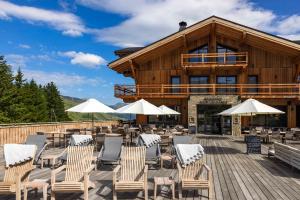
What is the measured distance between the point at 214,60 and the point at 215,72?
1.06 meters

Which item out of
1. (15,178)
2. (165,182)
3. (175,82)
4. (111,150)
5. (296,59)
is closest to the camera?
(15,178)

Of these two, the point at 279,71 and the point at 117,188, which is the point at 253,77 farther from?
the point at 117,188

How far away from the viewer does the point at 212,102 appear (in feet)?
79.1

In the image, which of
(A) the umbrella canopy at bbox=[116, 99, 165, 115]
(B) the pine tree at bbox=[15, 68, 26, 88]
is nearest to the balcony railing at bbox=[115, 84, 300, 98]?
(A) the umbrella canopy at bbox=[116, 99, 165, 115]

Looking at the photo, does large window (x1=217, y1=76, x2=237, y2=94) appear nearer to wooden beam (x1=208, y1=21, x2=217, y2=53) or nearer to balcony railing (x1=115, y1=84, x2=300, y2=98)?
balcony railing (x1=115, y1=84, x2=300, y2=98)

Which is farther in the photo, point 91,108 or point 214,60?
point 214,60

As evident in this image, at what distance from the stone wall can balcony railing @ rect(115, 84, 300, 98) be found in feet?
1.94

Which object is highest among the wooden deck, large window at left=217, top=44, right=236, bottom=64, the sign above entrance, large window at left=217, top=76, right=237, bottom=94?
large window at left=217, top=44, right=236, bottom=64

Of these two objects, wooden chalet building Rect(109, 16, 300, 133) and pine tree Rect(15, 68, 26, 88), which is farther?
pine tree Rect(15, 68, 26, 88)

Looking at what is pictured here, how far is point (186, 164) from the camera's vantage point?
724 cm

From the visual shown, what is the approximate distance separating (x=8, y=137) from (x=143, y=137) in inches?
359

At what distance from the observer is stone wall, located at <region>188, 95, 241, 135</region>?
23.5 metres

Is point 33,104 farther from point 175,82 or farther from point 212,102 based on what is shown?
point 212,102

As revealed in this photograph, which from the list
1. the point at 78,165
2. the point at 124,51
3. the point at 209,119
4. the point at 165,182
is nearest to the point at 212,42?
the point at 209,119
